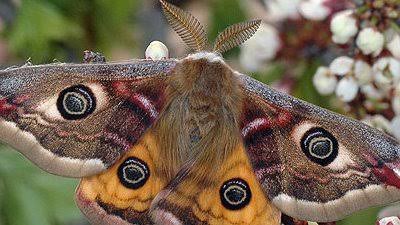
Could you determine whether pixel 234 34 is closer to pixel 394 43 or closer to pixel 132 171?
pixel 132 171

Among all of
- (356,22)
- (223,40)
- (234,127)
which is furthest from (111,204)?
(356,22)

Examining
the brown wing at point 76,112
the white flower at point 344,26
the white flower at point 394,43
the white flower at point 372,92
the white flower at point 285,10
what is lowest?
the brown wing at point 76,112

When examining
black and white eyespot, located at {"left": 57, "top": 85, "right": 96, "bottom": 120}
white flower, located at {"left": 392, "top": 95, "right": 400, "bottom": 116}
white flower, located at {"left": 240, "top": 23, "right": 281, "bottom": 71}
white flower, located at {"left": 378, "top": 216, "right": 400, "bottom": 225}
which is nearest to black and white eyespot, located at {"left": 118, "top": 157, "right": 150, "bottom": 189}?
black and white eyespot, located at {"left": 57, "top": 85, "right": 96, "bottom": 120}

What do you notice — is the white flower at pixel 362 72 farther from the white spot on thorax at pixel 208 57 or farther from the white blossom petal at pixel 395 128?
the white spot on thorax at pixel 208 57

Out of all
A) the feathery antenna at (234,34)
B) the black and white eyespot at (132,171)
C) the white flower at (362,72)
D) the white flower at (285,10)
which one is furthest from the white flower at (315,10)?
the black and white eyespot at (132,171)

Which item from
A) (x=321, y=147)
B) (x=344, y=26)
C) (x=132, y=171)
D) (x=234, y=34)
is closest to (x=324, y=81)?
(x=344, y=26)

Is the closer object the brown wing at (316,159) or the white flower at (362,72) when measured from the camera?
the brown wing at (316,159)

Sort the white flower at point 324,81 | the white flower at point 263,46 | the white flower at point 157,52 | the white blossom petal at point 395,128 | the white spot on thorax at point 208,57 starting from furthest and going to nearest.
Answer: the white flower at point 263,46, the white flower at point 324,81, the white blossom petal at point 395,128, the white flower at point 157,52, the white spot on thorax at point 208,57
